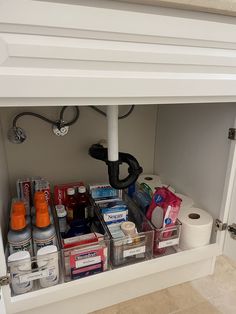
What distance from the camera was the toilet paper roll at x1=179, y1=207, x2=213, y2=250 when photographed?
774 mm

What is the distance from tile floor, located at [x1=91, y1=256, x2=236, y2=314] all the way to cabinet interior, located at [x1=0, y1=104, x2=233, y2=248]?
0.75ft

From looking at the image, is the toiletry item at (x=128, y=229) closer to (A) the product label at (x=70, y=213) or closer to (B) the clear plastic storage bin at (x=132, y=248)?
(B) the clear plastic storage bin at (x=132, y=248)

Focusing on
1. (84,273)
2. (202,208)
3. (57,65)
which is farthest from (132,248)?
(57,65)

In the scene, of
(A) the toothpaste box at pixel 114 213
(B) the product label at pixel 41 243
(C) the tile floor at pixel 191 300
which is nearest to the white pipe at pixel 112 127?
(A) the toothpaste box at pixel 114 213

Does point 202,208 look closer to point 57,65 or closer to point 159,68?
point 159,68

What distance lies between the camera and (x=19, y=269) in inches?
23.8

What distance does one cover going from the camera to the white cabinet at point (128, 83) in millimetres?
416

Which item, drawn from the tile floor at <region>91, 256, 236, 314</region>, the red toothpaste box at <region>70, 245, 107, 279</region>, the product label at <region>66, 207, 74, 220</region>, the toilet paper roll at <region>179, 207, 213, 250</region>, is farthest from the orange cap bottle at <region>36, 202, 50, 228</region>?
the toilet paper roll at <region>179, 207, 213, 250</region>

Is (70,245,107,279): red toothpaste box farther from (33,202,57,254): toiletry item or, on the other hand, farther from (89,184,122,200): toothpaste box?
(89,184,122,200): toothpaste box

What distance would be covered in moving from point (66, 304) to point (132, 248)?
23 centimetres

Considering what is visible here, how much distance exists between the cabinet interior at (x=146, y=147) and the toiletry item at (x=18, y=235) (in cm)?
11

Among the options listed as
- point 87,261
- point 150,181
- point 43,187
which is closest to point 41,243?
point 87,261

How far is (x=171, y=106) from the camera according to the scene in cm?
105

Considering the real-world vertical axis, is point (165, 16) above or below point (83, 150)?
above
